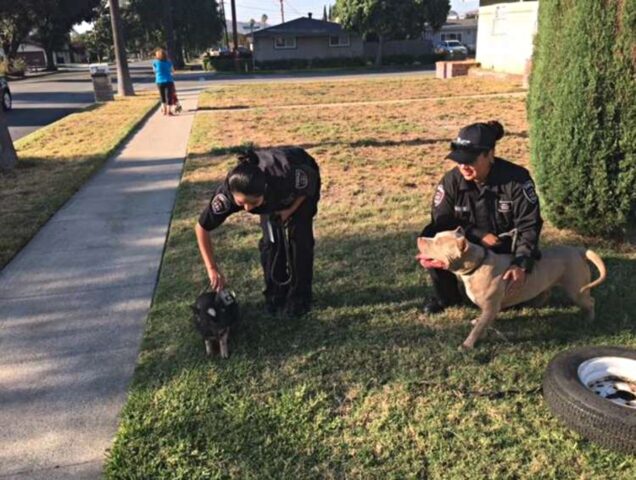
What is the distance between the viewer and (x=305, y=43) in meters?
43.4

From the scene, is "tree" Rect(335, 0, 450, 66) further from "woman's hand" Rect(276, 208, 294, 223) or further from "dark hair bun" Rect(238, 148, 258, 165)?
"dark hair bun" Rect(238, 148, 258, 165)

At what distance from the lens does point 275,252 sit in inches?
146

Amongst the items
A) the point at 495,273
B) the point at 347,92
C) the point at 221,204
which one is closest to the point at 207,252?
the point at 221,204

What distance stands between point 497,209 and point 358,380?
1.30 meters

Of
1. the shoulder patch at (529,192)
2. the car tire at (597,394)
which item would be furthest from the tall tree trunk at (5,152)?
the car tire at (597,394)

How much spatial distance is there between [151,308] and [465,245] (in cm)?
216

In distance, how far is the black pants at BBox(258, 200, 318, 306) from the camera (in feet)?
11.5

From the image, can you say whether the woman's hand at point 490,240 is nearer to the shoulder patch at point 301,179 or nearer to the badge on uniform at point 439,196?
the badge on uniform at point 439,196

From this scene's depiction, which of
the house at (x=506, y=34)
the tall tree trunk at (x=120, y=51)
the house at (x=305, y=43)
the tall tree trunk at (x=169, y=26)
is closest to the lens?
the tall tree trunk at (x=120, y=51)

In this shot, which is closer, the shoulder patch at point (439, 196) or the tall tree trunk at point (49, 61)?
the shoulder patch at point (439, 196)

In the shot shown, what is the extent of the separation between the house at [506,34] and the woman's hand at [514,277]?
17383 millimetres

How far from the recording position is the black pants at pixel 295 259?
3.52 m

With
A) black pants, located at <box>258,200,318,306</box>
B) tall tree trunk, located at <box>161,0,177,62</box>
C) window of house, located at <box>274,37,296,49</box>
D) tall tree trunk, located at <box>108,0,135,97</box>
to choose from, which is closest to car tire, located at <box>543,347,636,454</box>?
black pants, located at <box>258,200,318,306</box>

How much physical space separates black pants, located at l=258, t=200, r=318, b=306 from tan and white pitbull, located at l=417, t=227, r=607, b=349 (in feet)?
2.32
